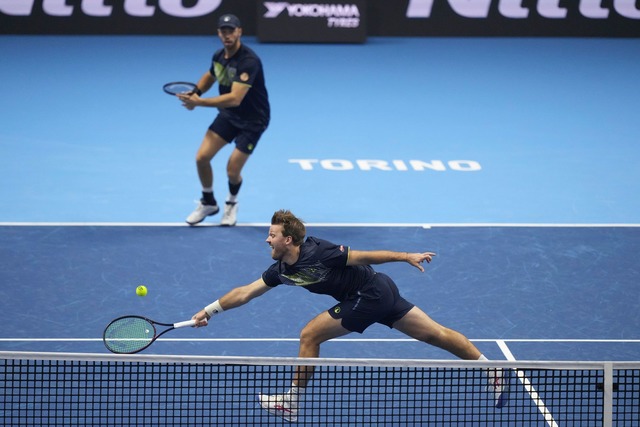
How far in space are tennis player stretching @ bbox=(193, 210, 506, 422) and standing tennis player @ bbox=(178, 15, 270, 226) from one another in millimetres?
3978

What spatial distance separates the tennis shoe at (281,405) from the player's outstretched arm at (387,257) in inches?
40.9

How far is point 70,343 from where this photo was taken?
29.3 feet

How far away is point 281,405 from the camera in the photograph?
7.44 meters

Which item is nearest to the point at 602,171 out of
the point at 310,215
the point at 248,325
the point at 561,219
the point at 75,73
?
the point at 561,219

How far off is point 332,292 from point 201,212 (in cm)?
425

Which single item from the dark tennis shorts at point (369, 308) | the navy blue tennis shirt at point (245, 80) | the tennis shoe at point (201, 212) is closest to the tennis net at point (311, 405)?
the dark tennis shorts at point (369, 308)

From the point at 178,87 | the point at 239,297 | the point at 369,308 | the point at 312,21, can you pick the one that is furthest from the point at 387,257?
the point at 312,21

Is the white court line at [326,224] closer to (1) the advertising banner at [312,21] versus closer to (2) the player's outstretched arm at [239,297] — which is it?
(2) the player's outstretched arm at [239,297]

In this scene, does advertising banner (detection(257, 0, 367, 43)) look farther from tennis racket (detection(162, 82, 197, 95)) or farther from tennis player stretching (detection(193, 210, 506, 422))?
tennis player stretching (detection(193, 210, 506, 422))

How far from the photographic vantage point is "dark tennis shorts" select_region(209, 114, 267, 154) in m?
11.6

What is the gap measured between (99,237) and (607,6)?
39.8 ft

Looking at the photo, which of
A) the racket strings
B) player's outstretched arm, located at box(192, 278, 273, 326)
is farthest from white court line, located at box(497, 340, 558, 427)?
the racket strings

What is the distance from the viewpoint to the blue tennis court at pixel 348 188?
31.3ft

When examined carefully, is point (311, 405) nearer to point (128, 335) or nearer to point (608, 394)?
point (128, 335)
